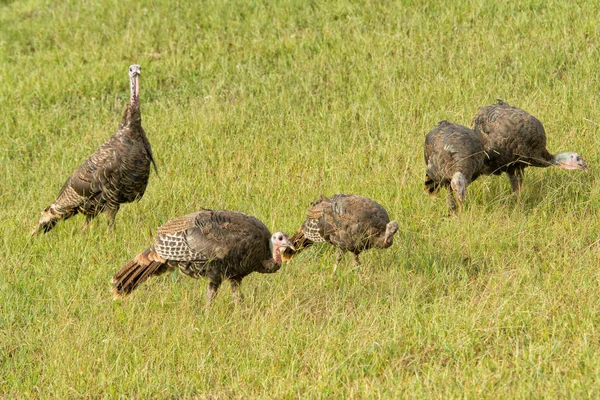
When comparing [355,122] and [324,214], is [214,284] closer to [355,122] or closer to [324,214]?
[324,214]

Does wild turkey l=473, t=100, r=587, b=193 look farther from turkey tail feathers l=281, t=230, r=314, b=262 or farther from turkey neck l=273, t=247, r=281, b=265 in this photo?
turkey neck l=273, t=247, r=281, b=265

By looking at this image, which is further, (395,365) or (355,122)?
(355,122)

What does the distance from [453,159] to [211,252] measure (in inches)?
112

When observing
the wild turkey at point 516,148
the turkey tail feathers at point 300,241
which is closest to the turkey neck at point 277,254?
A: the turkey tail feathers at point 300,241

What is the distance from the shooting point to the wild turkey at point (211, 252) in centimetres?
692

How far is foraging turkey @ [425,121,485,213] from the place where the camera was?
28.0ft

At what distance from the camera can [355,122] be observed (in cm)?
1083

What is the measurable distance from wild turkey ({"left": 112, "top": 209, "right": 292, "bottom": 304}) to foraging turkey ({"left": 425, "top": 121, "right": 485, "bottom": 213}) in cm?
221

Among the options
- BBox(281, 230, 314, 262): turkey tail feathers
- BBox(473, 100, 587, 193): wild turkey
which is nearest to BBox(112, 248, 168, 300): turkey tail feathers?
BBox(281, 230, 314, 262): turkey tail feathers

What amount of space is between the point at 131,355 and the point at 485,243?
320 centimetres

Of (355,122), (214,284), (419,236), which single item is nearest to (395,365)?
(214,284)

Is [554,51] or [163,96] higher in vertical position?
[554,51]

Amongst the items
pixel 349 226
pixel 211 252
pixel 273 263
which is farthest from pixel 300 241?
pixel 211 252

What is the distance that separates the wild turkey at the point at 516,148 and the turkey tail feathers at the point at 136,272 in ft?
11.8
